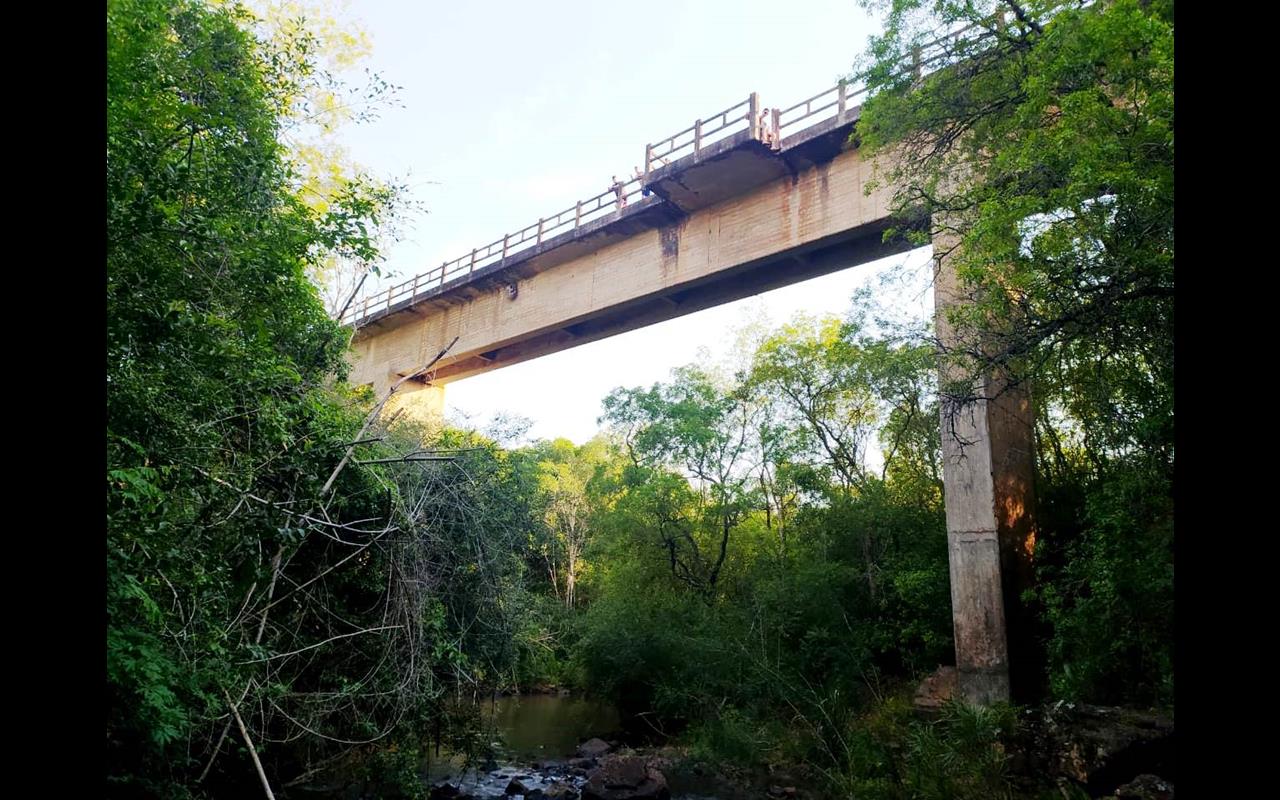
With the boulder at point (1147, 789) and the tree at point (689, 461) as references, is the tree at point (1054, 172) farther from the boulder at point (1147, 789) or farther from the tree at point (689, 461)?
the tree at point (689, 461)

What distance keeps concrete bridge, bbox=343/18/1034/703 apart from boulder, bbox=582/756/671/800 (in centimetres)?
451

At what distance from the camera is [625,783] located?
35.1 ft

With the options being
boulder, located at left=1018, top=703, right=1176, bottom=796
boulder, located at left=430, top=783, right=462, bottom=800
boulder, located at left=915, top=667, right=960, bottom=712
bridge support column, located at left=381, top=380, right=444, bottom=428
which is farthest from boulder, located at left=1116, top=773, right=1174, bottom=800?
bridge support column, located at left=381, top=380, right=444, bottom=428

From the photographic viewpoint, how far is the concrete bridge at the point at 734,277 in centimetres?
1052

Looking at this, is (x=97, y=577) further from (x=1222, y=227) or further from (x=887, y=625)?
(x=887, y=625)

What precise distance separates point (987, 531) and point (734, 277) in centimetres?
609

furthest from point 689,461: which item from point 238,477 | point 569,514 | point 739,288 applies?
point 238,477

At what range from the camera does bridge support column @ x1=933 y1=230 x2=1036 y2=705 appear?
1016 centimetres

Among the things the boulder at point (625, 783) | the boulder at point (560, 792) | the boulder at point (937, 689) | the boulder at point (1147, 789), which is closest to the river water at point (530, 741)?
the boulder at point (560, 792)

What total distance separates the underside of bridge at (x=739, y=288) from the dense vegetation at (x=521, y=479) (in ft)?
2.64

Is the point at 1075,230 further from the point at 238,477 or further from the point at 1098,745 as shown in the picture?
the point at 238,477

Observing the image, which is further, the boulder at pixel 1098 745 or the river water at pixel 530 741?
the river water at pixel 530 741

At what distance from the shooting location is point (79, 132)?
0.92 meters

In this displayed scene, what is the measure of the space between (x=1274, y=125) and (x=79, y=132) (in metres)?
1.37
